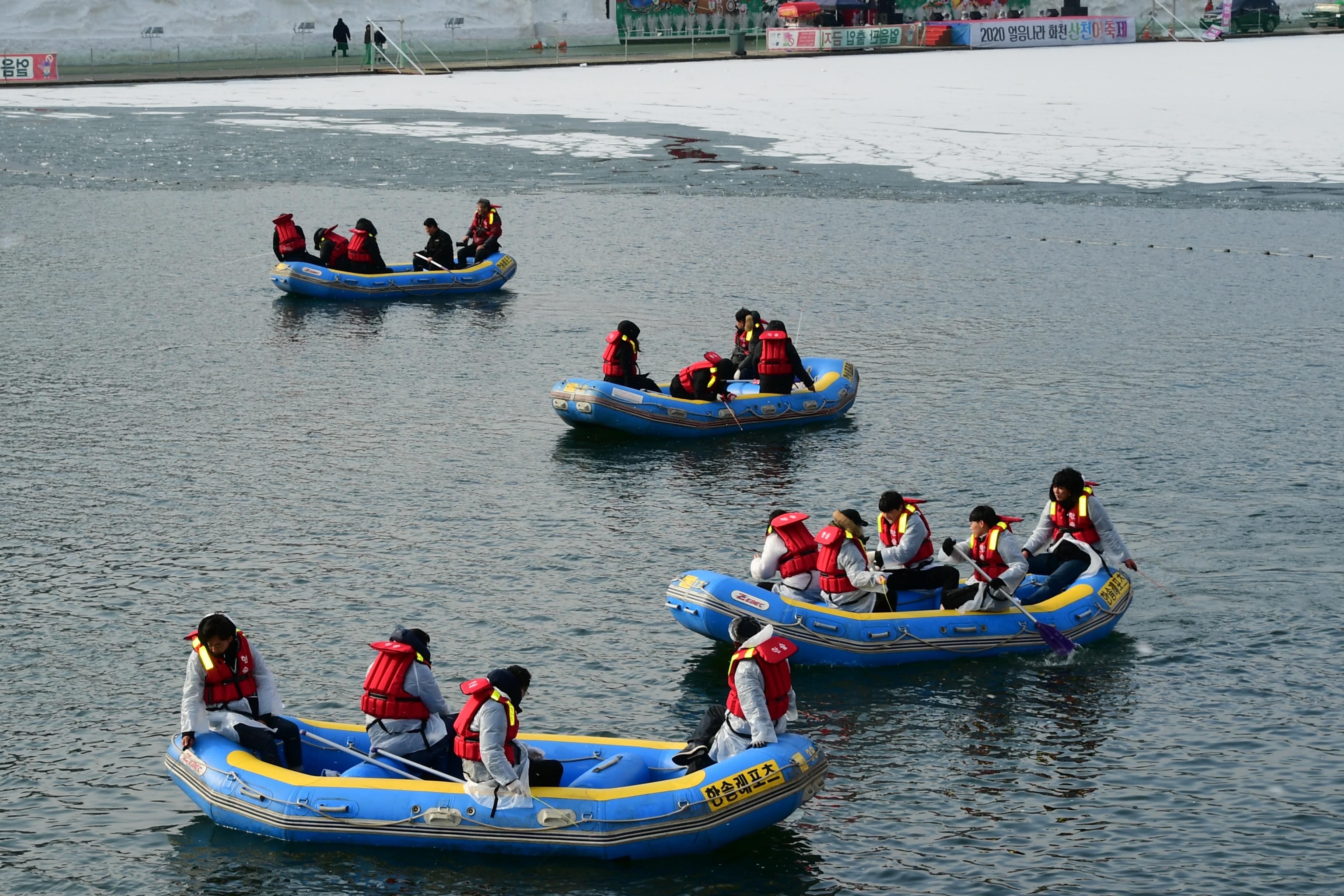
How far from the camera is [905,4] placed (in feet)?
343

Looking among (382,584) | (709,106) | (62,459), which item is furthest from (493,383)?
(709,106)

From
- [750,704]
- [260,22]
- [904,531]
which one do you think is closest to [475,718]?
[750,704]

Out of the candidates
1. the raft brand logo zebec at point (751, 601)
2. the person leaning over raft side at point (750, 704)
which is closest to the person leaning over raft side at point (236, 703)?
the person leaning over raft side at point (750, 704)

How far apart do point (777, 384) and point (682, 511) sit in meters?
4.53

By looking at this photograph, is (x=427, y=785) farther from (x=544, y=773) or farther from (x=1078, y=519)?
(x=1078, y=519)

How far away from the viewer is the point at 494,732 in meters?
11.6

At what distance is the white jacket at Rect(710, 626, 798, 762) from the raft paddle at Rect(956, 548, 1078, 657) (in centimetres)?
420

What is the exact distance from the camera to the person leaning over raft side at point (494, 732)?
11.6 m

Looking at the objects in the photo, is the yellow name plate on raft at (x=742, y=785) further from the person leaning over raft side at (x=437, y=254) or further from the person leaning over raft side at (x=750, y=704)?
the person leaning over raft side at (x=437, y=254)

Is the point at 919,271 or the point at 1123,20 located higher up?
the point at 1123,20

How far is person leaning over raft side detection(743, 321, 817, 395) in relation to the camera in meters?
24.1

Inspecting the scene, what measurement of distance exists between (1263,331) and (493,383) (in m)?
15.3

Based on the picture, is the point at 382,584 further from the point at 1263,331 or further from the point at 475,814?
the point at 1263,331

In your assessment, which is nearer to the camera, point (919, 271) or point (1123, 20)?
point (919, 271)
